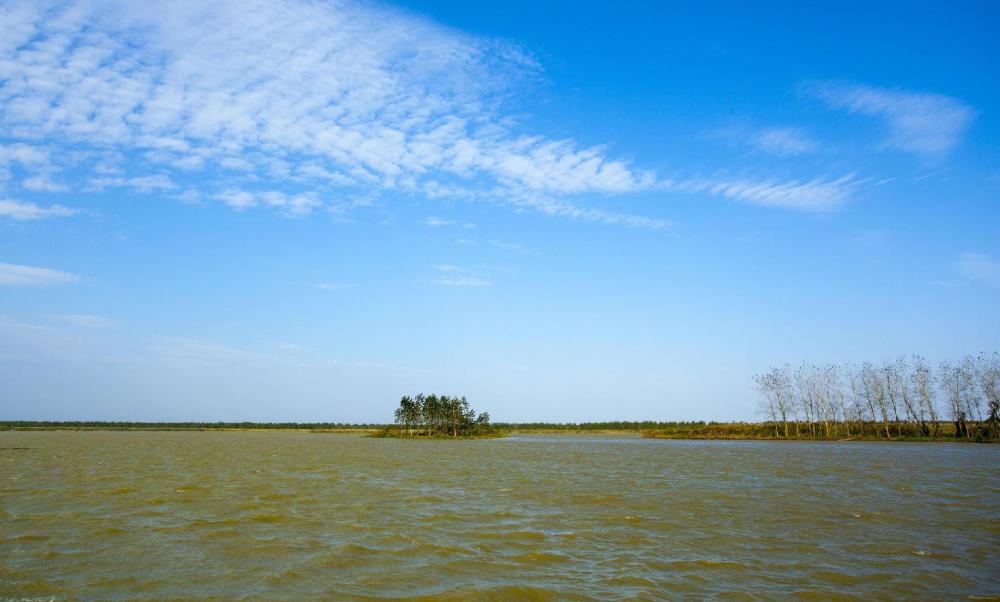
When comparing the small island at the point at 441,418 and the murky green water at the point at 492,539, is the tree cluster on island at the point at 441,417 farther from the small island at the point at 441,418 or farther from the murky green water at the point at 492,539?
the murky green water at the point at 492,539

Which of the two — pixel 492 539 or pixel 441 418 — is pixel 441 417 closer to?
pixel 441 418

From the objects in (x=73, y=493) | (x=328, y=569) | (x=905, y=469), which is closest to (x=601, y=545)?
(x=328, y=569)

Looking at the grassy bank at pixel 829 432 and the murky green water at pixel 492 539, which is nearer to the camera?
the murky green water at pixel 492 539

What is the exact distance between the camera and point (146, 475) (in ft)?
95.3

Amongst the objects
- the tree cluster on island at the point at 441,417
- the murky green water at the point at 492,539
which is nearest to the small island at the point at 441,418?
the tree cluster on island at the point at 441,417

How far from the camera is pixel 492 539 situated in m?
14.3

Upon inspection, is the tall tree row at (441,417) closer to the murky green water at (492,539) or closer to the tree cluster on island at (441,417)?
the tree cluster on island at (441,417)

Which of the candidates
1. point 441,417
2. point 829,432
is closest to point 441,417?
point 441,417

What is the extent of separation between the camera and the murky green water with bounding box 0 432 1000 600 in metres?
10.3

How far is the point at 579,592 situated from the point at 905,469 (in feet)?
112

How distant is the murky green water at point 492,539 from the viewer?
1026 cm

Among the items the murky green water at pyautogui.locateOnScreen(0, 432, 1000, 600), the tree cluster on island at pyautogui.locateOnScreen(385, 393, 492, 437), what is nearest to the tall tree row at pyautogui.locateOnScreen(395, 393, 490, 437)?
the tree cluster on island at pyautogui.locateOnScreen(385, 393, 492, 437)

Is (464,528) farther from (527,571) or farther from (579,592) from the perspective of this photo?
(579,592)

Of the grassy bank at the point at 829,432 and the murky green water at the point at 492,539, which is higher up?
the grassy bank at the point at 829,432
